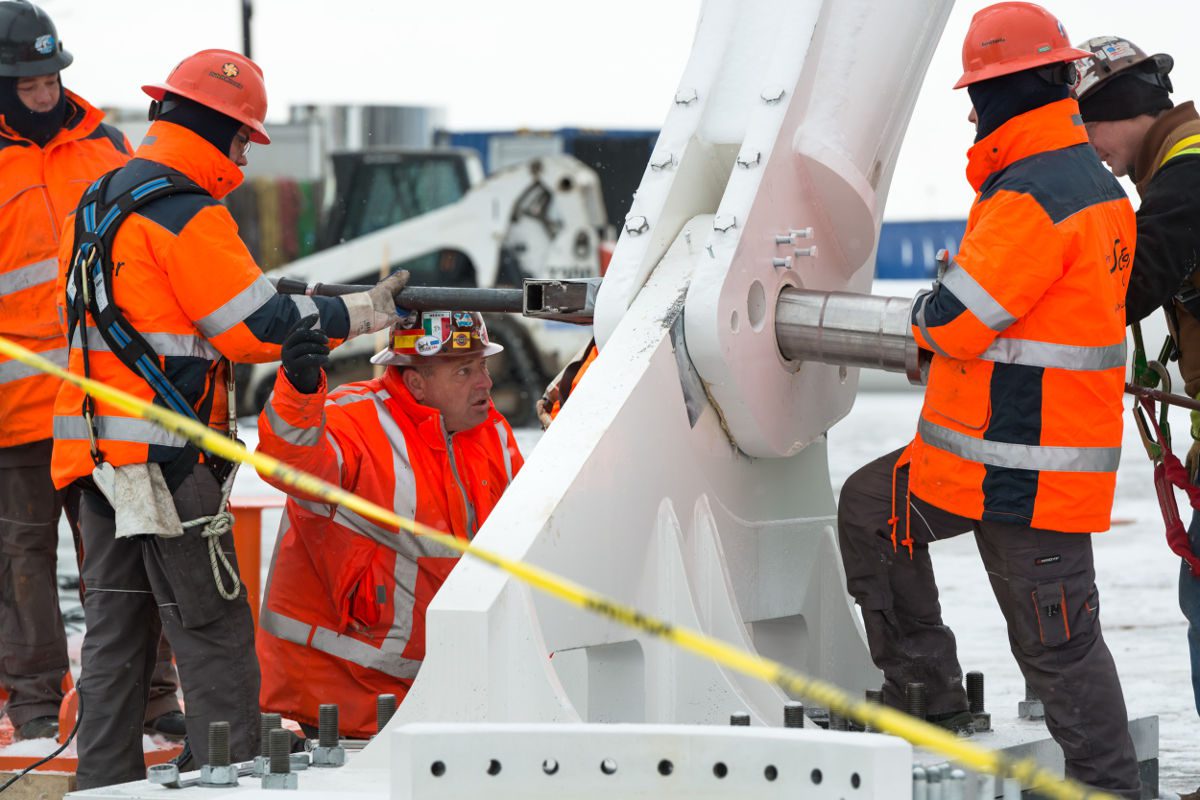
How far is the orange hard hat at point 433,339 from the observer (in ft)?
16.9

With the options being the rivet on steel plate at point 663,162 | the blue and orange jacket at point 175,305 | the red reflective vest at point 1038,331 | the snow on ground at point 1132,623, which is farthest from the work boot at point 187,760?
the snow on ground at point 1132,623

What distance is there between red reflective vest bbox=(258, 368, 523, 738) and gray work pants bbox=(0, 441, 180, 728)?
2.09ft

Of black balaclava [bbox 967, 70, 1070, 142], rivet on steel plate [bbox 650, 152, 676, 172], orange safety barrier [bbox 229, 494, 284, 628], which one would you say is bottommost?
orange safety barrier [bbox 229, 494, 284, 628]

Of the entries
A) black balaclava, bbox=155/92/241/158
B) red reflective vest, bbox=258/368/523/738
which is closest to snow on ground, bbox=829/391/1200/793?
red reflective vest, bbox=258/368/523/738

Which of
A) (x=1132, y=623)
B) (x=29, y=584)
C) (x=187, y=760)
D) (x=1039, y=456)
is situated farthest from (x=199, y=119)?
(x=1132, y=623)

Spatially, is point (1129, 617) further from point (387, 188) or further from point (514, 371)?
point (387, 188)

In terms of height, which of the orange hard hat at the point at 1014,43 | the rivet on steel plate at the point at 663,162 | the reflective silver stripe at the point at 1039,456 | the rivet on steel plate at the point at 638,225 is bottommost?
the reflective silver stripe at the point at 1039,456

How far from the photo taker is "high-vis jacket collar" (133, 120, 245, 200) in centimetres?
435

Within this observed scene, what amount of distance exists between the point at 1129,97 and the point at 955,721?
1681 mm

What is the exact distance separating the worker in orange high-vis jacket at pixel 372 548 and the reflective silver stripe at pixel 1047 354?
5.77 feet

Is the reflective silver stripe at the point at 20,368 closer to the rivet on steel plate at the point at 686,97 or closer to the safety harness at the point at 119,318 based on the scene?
the safety harness at the point at 119,318

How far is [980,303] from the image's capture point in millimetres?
3900

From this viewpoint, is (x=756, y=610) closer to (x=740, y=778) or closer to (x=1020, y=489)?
(x=1020, y=489)

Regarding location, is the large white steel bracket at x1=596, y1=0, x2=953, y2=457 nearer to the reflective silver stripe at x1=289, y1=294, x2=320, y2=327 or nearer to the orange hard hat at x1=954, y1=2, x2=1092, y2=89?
the orange hard hat at x1=954, y1=2, x2=1092, y2=89
